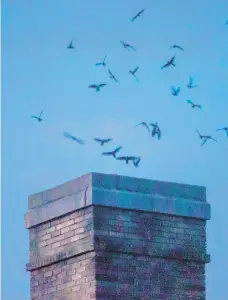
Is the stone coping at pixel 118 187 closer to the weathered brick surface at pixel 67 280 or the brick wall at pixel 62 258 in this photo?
the brick wall at pixel 62 258

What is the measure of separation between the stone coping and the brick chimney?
1cm

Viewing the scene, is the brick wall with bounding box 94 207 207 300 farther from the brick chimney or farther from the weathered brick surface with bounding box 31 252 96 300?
the weathered brick surface with bounding box 31 252 96 300

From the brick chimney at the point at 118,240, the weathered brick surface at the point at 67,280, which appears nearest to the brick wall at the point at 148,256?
the brick chimney at the point at 118,240

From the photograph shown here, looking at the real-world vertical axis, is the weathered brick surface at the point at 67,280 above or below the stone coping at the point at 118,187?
below

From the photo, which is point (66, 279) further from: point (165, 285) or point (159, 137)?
point (159, 137)

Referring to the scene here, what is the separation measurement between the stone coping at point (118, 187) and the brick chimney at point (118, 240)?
1 cm

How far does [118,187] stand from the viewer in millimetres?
19016

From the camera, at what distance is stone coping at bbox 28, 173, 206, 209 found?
62.1ft

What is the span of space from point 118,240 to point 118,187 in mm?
746

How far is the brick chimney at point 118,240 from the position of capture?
18688mm

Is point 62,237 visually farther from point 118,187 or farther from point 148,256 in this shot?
point 148,256

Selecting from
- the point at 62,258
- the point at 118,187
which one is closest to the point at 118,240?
the point at 118,187

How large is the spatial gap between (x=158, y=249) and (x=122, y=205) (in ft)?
2.77

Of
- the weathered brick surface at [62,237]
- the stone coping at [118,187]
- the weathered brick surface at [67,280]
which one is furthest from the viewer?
the stone coping at [118,187]
